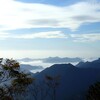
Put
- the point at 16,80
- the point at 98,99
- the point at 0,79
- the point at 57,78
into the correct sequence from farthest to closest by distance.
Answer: the point at 57,78 → the point at 98,99 → the point at 16,80 → the point at 0,79

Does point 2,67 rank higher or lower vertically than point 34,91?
higher

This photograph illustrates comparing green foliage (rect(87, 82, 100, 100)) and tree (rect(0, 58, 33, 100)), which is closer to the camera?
tree (rect(0, 58, 33, 100))

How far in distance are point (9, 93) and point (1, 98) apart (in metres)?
14.1

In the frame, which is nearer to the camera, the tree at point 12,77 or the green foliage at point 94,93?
the tree at point 12,77

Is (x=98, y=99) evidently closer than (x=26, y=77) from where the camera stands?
No

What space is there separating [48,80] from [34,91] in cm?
790

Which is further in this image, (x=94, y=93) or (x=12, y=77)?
(x=94, y=93)

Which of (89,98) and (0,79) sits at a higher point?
(0,79)

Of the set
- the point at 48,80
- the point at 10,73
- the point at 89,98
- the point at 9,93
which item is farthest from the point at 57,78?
the point at 10,73

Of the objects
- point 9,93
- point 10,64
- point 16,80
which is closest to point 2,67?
point 10,64

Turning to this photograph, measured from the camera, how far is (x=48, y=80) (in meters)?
129

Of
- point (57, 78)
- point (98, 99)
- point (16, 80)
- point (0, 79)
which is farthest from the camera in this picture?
point (57, 78)

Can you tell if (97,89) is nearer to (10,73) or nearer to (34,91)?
(34,91)

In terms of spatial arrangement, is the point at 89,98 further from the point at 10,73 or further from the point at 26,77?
the point at 10,73
